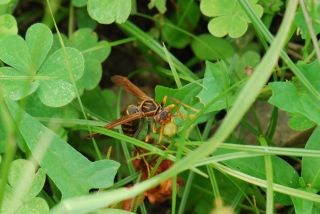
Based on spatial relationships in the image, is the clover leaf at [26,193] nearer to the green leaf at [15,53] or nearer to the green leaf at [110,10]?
the green leaf at [15,53]

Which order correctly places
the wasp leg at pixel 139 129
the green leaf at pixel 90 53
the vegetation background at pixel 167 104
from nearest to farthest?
the vegetation background at pixel 167 104 → the wasp leg at pixel 139 129 → the green leaf at pixel 90 53

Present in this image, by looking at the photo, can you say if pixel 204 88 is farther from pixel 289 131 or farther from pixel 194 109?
pixel 289 131

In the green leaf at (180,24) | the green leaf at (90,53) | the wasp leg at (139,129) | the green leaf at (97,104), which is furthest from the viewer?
the green leaf at (180,24)

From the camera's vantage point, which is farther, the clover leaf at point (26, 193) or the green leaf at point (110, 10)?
the green leaf at point (110, 10)

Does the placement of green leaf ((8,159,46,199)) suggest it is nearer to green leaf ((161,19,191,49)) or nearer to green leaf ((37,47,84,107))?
green leaf ((37,47,84,107))

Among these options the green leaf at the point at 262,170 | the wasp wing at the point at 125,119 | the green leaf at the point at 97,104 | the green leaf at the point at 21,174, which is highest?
the green leaf at the point at 262,170

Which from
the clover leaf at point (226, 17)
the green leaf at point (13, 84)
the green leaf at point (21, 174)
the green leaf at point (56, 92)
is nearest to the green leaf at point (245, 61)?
the clover leaf at point (226, 17)

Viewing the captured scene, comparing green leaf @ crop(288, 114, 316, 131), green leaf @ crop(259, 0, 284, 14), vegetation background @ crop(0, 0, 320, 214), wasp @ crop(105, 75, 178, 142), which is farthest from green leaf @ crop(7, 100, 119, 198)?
green leaf @ crop(259, 0, 284, 14)
